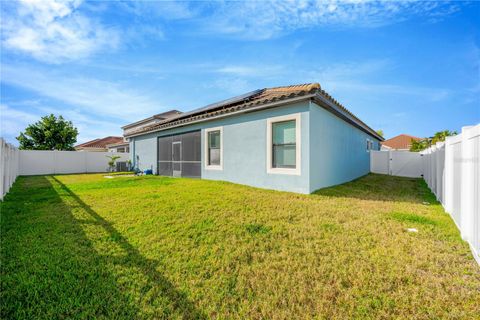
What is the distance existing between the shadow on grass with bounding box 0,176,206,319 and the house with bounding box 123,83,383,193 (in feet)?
17.3

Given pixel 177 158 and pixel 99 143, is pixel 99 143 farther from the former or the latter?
pixel 177 158

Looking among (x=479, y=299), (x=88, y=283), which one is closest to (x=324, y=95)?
(x=479, y=299)

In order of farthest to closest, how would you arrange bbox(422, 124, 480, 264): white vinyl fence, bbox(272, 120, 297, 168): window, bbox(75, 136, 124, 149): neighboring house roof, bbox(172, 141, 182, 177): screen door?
bbox(75, 136, 124, 149): neighboring house roof
bbox(172, 141, 182, 177): screen door
bbox(272, 120, 297, 168): window
bbox(422, 124, 480, 264): white vinyl fence

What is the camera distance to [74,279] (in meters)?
2.53

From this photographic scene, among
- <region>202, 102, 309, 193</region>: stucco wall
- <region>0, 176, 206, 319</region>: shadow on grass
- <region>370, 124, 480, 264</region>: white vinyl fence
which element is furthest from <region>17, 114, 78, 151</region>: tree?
<region>370, 124, 480, 264</region>: white vinyl fence

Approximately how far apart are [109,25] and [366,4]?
8353mm

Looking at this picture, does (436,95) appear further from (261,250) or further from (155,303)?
(155,303)

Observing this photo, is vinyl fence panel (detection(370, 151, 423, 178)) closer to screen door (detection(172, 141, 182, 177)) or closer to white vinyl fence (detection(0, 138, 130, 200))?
screen door (detection(172, 141, 182, 177))

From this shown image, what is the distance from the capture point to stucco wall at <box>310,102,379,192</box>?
7.09 meters

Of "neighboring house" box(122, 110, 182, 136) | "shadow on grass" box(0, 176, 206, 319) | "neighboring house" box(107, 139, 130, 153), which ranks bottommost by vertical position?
"shadow on grass" box(0, 176, 206, 319)

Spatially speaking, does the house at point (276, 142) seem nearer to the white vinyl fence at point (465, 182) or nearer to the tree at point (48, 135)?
the white vinyl fence at point (465, 182)

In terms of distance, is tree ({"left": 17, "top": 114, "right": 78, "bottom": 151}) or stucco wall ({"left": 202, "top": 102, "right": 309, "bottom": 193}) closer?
stucco wall ({"left": 202, "top": 102, "right": 309, "bottom": 193})

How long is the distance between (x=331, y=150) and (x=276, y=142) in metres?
2.53

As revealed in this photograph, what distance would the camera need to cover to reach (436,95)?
11.2 meters
